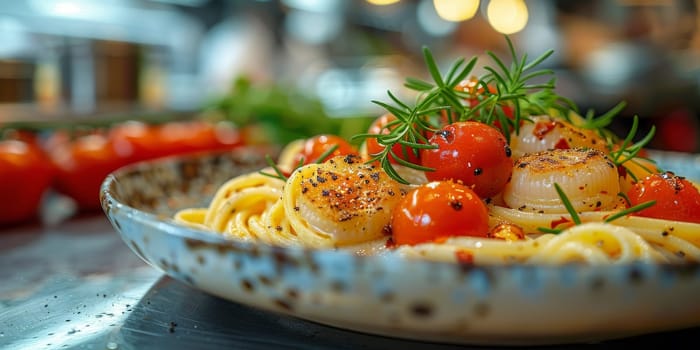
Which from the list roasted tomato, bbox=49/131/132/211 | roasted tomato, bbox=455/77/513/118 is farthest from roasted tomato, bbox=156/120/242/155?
roasted tomato, bbox=455/77/513/118

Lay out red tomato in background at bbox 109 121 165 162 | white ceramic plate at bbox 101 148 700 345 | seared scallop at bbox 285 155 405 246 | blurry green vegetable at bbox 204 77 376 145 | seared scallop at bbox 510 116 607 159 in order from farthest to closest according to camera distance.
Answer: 1. blurry green vegetable at bbox 204 77 376 145
2. red tomato in background at bbox 109 121 165 162
3. seared scallop at bbox 510 116 607 159
4. seared scallop at bbox 285 155 405 246
5. white ceramic plate at bbox 101 148 700 345

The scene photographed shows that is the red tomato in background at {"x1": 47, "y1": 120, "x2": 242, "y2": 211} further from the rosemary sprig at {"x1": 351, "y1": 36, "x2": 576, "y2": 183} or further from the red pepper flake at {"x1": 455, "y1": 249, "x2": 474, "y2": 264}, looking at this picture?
the red pepper flake at {"x1": 455, "y1": 249, "x2": 474, "y2": 264}

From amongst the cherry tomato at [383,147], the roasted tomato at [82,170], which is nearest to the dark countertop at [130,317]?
the cherry tomato at [383,147]

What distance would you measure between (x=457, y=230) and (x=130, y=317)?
495 mm

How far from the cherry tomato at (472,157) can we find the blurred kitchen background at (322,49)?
97.3 inches

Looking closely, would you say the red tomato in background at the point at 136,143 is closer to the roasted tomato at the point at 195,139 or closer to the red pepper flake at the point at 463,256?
the roasted tomato at the point at 195,139

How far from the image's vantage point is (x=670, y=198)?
3.44 ft

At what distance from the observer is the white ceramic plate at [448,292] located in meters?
0.65

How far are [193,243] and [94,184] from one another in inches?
46.2

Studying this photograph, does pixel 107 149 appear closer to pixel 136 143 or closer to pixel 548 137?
pixel 136 143

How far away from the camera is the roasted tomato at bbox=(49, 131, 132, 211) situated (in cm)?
183

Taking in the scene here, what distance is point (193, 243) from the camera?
31.4 inches

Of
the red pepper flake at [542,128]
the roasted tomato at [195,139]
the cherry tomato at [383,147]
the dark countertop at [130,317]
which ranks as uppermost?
the red pepper flake at [542,128]

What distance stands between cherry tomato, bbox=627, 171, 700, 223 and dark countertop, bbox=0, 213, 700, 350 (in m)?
0.19
